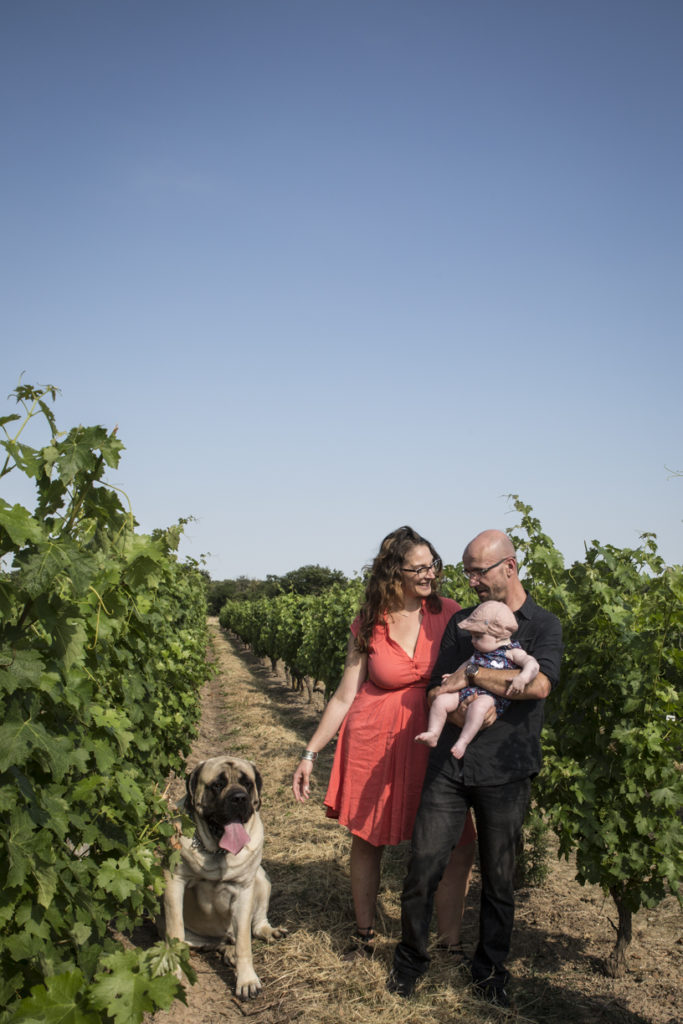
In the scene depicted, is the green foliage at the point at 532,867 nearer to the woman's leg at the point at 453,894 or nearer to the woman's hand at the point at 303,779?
the woman's leg at the point at 453,894

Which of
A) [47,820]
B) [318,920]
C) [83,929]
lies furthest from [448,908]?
[47,820]

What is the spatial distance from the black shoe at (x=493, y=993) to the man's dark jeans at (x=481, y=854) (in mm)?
17

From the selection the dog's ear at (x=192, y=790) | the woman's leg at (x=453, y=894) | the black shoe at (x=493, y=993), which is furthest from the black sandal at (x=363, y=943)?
the dog's ear at (x=192, y=790)

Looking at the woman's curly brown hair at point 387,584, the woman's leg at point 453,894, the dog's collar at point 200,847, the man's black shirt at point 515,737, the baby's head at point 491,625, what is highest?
the woman's curly brown hair at point 387,584

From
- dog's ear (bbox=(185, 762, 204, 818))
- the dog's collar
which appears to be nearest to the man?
the dog's collar

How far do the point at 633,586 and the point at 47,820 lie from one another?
3808mm

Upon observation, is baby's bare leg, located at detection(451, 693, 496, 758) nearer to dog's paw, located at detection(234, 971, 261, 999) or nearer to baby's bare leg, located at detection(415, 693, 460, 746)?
baby's bare leg, located at detection(415, 693, 460, 746)

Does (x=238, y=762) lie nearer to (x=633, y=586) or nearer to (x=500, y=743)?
(x=500, y=743)

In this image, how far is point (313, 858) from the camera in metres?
6.10

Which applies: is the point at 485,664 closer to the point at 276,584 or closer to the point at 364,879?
the point at 364,879

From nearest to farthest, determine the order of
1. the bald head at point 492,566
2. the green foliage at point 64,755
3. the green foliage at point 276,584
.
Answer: the green foliage at point 64,755
the bald head at point 492,566
the green foliage at point 276,584

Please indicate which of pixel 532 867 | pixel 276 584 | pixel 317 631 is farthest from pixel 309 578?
pixel 532 867

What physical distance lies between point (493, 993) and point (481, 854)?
635 mm

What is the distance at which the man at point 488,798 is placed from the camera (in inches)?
143
